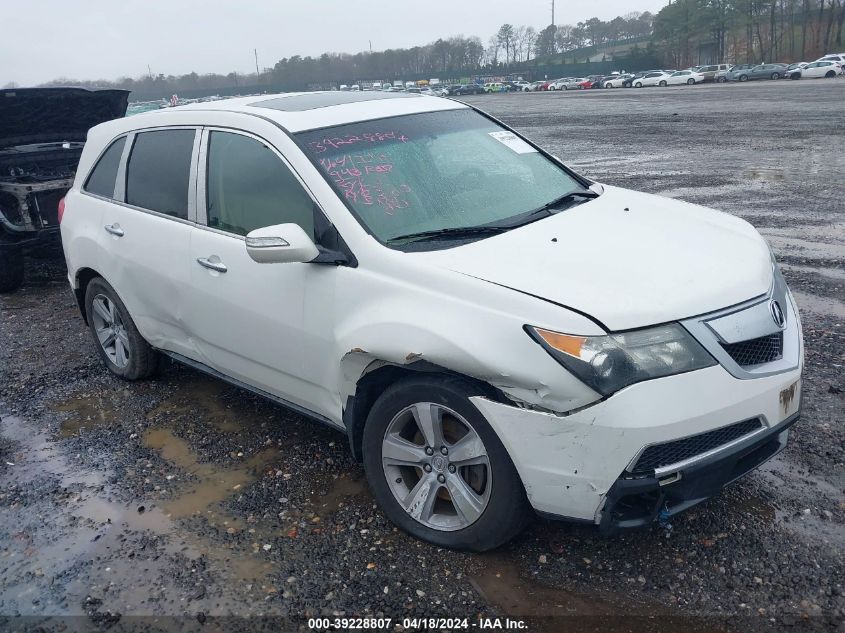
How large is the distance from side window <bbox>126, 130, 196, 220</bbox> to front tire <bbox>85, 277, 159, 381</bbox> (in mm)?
782

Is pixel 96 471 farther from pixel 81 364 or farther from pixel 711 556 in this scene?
pixel 711 556

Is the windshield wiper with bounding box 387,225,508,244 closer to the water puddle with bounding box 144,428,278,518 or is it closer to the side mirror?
the side mirror

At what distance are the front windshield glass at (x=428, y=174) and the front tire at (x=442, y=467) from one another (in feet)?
2.46

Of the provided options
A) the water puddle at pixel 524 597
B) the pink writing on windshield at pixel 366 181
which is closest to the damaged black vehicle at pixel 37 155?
the pink writing on windshield at pixel 366 181

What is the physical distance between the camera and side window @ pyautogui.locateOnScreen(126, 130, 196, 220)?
4.17 meters

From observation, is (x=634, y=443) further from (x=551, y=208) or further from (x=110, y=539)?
(x=110, y=539)

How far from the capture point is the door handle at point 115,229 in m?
4.57

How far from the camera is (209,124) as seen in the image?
13.3 ft

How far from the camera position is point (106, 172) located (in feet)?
16.1

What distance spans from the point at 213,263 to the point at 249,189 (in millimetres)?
433

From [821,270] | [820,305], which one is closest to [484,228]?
A: [820,305]

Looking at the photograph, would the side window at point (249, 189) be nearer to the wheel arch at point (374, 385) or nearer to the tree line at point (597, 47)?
the wheel arch at point (374, 385)

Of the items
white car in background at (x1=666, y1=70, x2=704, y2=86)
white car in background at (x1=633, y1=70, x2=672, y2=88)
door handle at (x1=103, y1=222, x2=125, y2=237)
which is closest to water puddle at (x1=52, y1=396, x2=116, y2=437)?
door handle at (x1=103, y1=222, x2=125, y2=237)

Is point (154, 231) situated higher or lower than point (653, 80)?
lower
